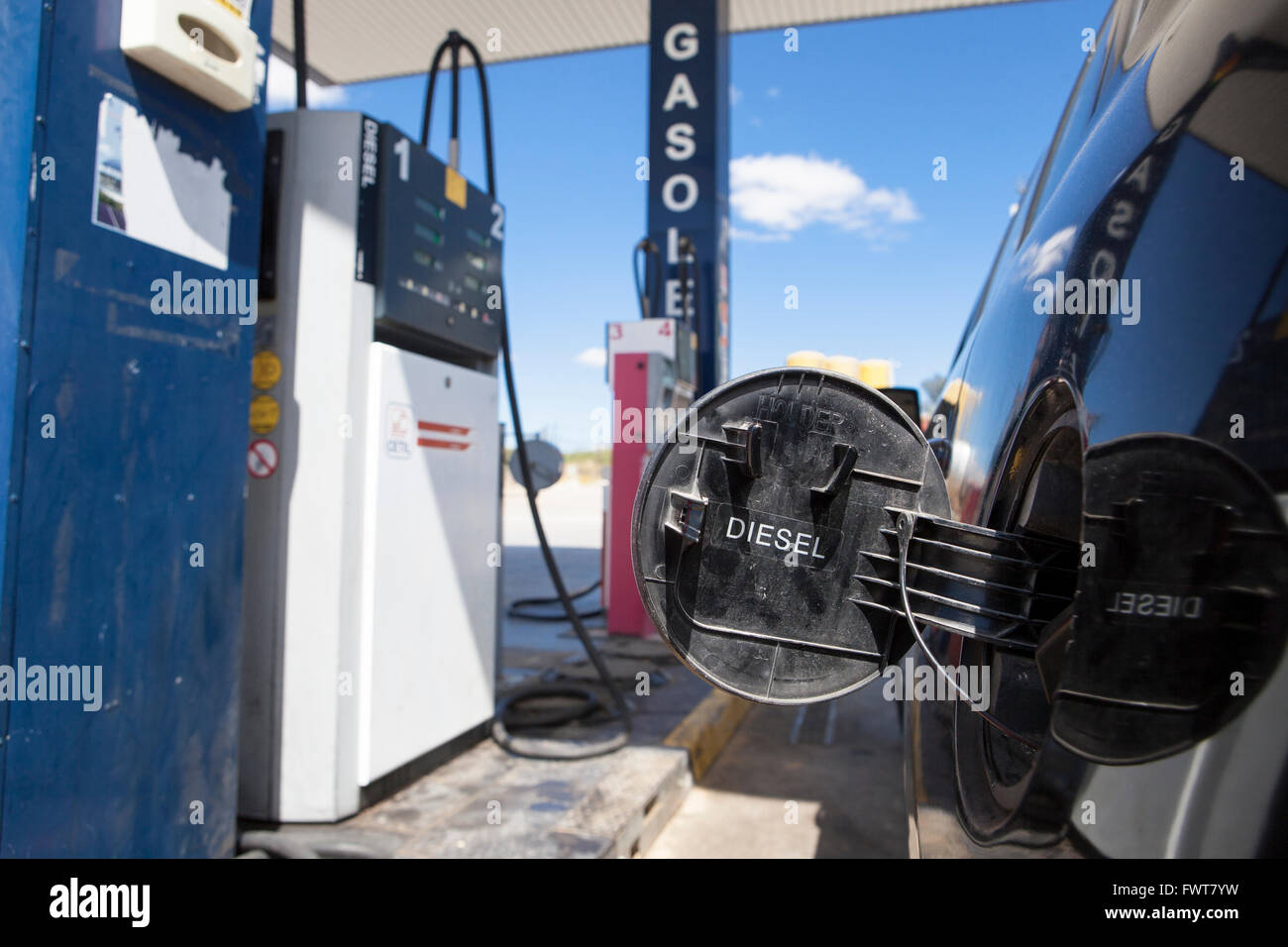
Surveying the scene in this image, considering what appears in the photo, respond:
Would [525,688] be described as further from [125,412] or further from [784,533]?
[784,533]

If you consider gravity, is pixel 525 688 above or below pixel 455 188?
below

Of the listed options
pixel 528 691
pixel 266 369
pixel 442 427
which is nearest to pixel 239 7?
pixel 266 369

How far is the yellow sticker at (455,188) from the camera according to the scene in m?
3.31

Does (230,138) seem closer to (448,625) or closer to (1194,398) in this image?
(448,625)

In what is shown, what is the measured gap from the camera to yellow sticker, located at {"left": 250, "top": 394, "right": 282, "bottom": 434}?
277 cm

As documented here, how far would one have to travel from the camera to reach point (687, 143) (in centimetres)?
840

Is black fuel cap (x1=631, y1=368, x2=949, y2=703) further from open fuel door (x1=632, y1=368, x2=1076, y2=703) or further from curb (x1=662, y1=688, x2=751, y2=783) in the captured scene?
curb (x1=662, y1=688, x2=751, y2=783)

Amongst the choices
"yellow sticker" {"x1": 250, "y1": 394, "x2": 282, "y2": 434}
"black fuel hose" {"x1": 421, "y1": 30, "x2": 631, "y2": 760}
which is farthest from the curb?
"yellow sticker" {"x1": 250, "y1": 394, "x2": 282, "y2": 434}

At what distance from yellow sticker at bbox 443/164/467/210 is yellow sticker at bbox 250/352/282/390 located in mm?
973

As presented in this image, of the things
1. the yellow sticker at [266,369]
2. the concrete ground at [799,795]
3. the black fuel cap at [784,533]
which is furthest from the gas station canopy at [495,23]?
the black fuel cap at [784,533]

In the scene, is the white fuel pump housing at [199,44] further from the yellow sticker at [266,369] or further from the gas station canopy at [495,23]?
the gas station canopy at [495,23]

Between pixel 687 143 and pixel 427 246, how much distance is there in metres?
5.90

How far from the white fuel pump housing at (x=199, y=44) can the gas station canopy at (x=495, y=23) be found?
8121mm

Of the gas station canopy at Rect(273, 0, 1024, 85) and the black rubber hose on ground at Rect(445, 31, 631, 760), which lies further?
the gas station canopy at Rect(273, 0, 1024, 85)
